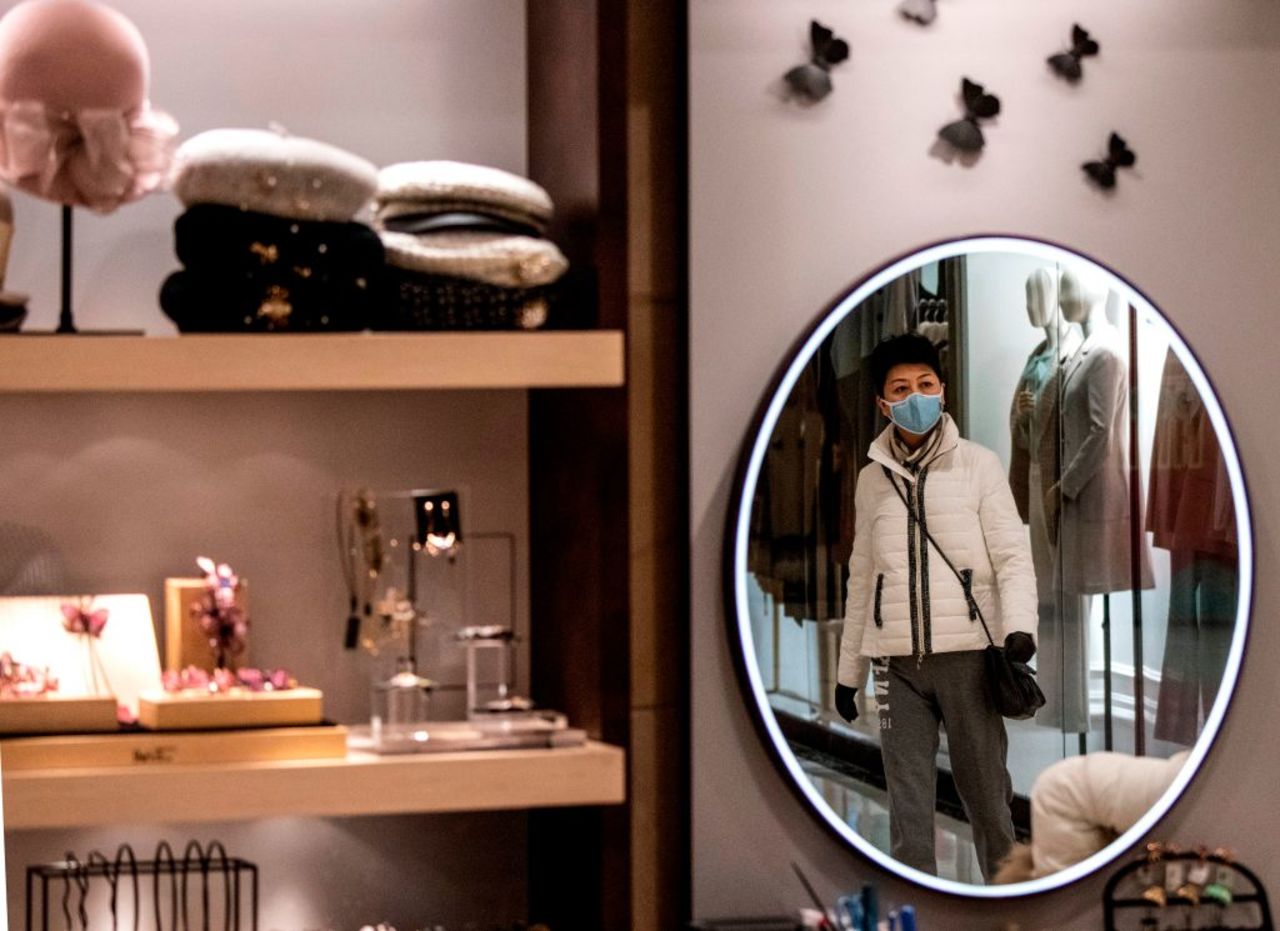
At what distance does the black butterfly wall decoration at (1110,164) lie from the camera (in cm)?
216

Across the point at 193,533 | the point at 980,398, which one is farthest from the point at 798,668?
the point at 193,533

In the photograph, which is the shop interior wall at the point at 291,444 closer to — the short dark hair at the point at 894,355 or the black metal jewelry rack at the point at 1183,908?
the short dark hair at the point at 894,355

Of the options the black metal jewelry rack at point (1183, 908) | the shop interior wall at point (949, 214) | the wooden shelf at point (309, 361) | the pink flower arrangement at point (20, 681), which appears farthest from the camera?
the black metal jewelry rack at point (1183, 908)

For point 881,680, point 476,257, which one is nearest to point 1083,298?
point 881,680

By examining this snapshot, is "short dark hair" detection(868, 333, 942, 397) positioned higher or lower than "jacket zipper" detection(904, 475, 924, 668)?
higher

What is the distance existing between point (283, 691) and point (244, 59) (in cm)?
84

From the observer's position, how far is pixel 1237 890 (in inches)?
86.4

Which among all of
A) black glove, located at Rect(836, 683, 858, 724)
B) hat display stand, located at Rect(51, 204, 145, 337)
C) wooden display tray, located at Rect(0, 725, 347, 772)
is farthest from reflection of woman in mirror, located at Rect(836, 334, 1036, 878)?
hat display stand, located at Rect(51, 204, 145, 337)

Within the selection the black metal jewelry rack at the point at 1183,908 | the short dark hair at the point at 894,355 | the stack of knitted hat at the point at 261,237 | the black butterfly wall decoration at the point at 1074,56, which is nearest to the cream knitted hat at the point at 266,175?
the stack of knitted hat at the point at 261,237

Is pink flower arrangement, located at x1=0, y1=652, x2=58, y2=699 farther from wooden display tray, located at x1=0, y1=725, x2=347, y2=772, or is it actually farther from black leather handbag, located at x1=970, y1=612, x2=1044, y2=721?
black leather handbag, located at x1=970, y1=612, x2=1044, y2=721

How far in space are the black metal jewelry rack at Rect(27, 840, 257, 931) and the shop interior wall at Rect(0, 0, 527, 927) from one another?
→ 0.03m

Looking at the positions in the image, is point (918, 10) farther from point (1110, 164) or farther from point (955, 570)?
point (955, 570)

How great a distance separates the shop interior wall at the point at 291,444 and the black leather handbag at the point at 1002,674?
0.58 metres

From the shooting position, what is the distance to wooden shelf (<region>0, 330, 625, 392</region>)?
181 centimetres
